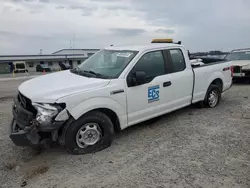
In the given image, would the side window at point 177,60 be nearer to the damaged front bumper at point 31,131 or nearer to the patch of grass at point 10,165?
the damaged front bumper at point 31,131

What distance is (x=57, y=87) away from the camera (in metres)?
3.66

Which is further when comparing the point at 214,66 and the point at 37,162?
the point at 214,66

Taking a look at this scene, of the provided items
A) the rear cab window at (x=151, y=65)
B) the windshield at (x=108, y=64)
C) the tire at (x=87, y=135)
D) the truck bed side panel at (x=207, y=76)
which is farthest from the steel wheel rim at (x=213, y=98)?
the tire at (x=87, y=135)

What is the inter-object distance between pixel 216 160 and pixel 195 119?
6.54 ft

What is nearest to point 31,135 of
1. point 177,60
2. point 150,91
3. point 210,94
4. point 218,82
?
point 150,91

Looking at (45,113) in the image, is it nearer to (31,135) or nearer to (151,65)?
(31,135)

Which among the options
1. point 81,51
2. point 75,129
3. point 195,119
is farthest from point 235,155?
point 81,51

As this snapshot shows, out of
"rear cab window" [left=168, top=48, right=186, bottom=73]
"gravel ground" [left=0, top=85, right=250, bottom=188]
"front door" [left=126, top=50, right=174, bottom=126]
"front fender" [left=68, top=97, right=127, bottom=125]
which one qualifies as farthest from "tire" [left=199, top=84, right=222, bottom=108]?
"front fender" [left=68, top=97, right=127, bottom=125]

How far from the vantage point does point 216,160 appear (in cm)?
348

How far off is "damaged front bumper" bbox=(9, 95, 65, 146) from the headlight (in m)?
0.07

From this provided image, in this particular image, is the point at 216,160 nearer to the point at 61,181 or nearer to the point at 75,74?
the point at 61,181

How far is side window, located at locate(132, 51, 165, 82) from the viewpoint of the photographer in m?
4.41

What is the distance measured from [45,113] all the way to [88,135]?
80cm

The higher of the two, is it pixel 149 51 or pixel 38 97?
pixel 149 51
